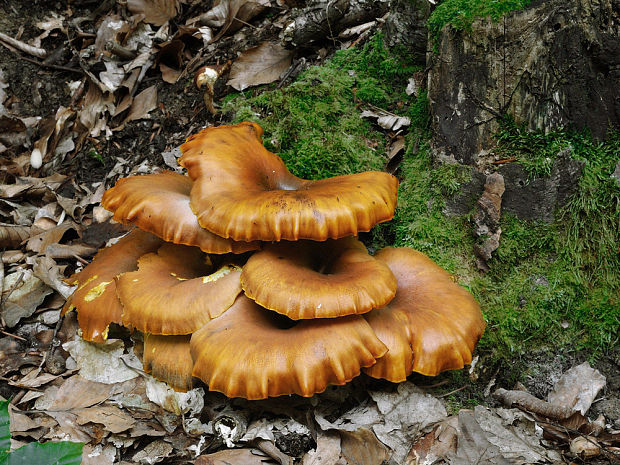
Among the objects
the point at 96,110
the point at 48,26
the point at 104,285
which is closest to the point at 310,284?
the point at 104,285

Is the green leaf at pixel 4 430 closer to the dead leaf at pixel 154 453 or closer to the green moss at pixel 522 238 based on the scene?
the dead leaf at pixel 154 453

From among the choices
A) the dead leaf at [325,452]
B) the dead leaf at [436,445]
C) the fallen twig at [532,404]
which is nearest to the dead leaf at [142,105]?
the dead leaf at [325,452]

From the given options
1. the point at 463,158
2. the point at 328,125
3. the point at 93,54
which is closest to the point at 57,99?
the point at 93,54

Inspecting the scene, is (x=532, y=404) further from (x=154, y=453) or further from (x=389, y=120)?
(x=389, y=120)

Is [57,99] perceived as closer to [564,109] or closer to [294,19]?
[294,19]

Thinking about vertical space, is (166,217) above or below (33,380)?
above

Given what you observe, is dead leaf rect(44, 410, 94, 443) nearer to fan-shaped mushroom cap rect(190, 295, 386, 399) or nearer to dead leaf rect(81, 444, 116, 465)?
dead leaf rect(81, 444, 116, 465)

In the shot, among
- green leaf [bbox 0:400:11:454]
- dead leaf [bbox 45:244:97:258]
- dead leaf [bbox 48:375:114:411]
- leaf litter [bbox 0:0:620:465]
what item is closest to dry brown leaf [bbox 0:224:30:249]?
leaf litter [bbox 0:0:620:465]
